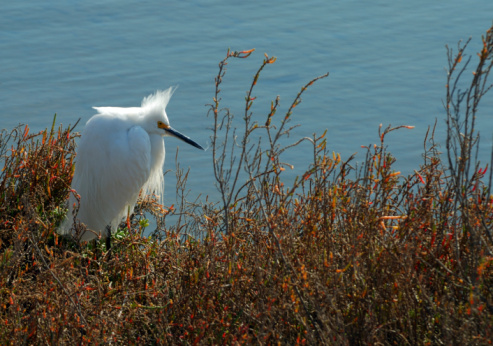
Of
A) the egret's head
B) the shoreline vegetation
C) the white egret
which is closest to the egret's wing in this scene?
the white egret

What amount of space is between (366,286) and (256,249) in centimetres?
54

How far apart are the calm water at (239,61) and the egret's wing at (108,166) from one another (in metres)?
1.23

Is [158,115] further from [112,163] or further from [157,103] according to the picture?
[112,163]

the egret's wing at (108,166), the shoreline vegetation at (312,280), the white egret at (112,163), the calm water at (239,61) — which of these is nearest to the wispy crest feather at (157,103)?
the white egret at (112,163)

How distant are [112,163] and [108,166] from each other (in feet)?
0.11

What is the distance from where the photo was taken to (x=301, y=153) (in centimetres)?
579

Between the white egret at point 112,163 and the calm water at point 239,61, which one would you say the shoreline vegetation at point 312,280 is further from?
the calm water at point 239,61

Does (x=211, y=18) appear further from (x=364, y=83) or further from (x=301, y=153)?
(x=301, y=153)

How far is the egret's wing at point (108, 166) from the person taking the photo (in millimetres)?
3988

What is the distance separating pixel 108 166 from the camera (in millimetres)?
4043

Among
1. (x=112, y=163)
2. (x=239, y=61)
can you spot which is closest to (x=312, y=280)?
(x=112, y=163)

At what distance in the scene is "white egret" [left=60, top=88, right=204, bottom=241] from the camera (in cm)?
399

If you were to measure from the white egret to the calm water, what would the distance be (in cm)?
117

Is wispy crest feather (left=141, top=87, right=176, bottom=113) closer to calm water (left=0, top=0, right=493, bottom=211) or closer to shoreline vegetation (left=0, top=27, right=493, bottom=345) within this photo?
calm water (left=0, top=0, right=493, bottom=211)
